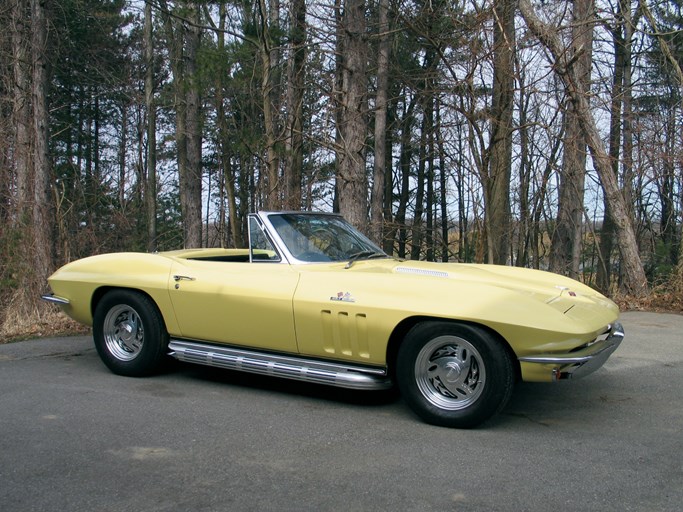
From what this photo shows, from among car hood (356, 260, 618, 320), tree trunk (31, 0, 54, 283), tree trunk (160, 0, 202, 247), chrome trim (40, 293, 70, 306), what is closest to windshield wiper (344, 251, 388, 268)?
car hood (356, 260, 618, 320)

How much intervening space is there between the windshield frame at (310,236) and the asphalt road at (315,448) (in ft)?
3.76

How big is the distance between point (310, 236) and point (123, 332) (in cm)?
201

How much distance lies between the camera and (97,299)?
5832mm

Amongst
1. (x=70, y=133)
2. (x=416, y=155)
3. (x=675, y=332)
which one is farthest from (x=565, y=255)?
(x=70, y=133)

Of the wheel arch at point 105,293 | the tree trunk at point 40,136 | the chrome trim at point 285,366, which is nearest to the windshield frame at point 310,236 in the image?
the chrome trim at point 285,366

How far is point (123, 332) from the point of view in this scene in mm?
5633

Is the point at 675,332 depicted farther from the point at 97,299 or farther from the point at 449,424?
the point at 97,299

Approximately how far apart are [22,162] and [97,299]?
22.6 ft

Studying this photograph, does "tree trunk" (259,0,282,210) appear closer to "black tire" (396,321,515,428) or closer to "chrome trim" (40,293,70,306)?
"chrome trim" (40,293,70,306)

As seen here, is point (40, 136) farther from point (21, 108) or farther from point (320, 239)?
point (320, 239)

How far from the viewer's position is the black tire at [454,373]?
12.9 ft

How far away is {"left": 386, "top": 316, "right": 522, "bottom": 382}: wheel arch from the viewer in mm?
4012

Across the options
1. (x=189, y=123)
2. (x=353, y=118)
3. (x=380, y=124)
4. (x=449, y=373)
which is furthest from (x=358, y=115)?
(x=189, y=123)

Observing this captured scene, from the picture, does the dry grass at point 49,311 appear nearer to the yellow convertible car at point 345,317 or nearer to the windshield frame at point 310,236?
the yellow convertible car at point 345,317
